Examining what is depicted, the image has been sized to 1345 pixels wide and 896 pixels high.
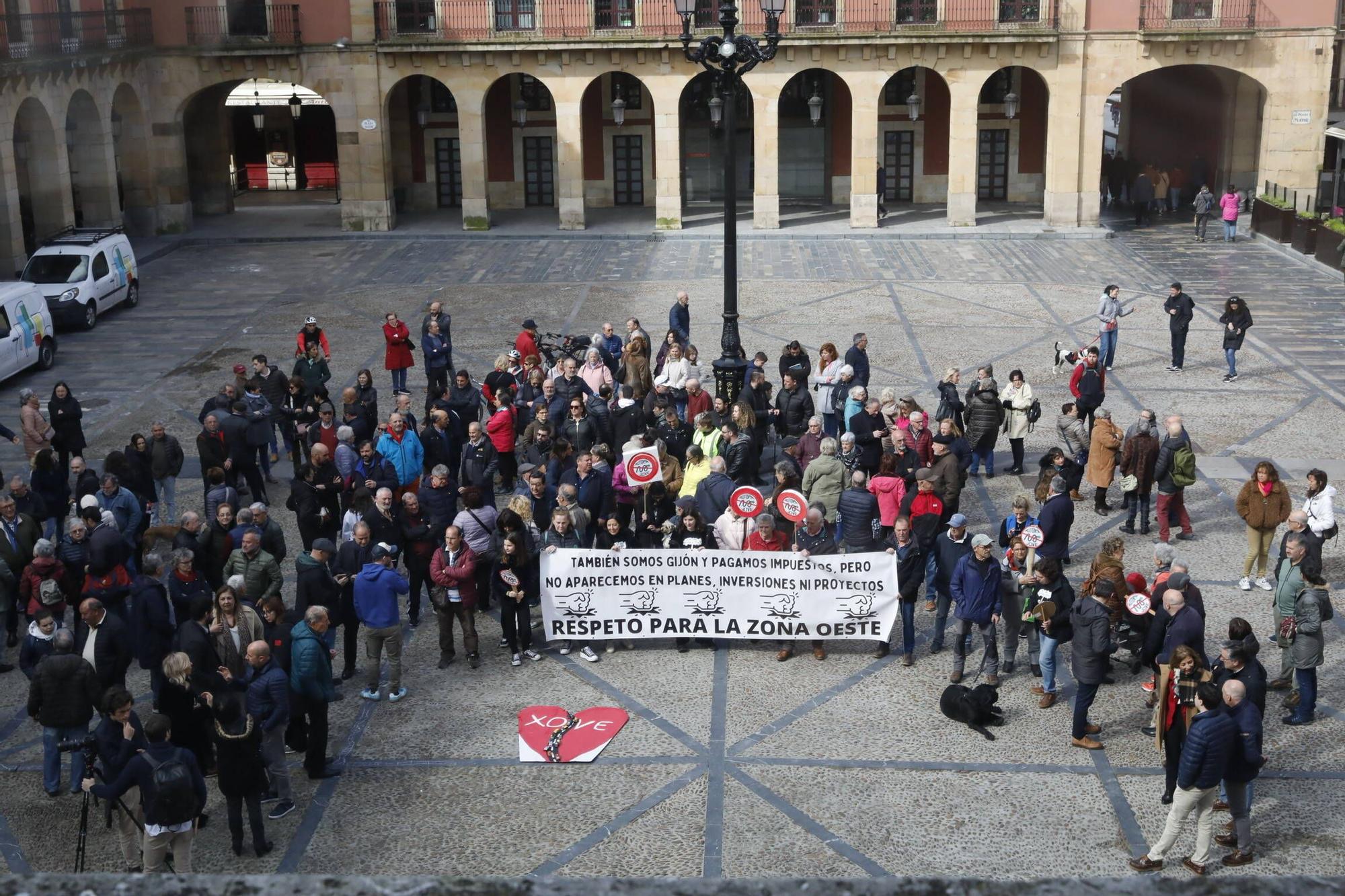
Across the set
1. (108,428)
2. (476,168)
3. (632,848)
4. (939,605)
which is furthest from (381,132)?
(632,848)

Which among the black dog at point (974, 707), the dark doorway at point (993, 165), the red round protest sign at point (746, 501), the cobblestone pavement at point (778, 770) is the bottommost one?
the cobblestone pavement at point (778, 770)

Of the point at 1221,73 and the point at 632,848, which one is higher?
the point at 1221,73

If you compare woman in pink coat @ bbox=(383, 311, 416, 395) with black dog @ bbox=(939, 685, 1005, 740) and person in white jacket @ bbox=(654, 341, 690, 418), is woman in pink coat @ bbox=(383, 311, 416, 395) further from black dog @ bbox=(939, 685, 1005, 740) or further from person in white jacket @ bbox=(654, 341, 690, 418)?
black dog @ bbox=(939, 685, 1005, 740)

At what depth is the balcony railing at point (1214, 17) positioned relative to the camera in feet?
124

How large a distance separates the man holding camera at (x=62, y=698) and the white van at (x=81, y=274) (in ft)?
63.6

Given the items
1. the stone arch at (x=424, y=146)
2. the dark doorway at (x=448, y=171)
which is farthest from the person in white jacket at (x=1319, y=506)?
the dark doorway at (x=448, y=171)

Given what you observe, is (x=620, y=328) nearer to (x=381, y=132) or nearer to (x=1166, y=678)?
(x=381, y=132)

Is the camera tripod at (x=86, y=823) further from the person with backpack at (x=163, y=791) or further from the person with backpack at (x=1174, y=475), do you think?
the person with backpack at (x=1174, y=475)

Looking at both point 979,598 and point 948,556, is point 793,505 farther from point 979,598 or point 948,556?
point 979,598

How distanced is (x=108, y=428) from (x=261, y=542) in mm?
10081

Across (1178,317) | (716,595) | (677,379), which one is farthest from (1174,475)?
(1178,317)

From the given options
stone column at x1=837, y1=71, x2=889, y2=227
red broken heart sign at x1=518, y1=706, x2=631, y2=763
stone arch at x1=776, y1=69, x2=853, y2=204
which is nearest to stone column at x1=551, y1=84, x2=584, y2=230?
stone arch at x1=776, y1=69, x2=853, y2=204

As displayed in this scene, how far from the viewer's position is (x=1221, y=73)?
139 feet

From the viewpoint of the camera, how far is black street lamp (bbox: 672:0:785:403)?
1895 centimetres
